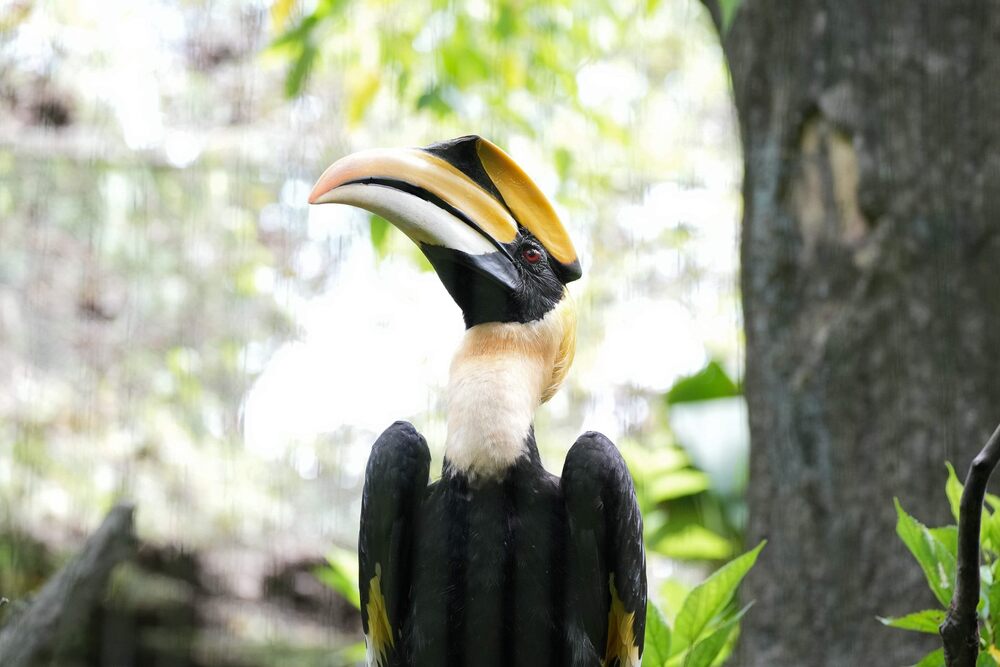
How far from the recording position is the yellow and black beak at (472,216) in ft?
3.42

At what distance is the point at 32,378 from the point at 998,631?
1.93 metres

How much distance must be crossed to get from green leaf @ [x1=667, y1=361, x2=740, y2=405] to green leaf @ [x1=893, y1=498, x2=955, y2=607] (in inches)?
79.3

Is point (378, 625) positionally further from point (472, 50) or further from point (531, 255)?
point (472, 50)

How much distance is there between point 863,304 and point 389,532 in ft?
3.18

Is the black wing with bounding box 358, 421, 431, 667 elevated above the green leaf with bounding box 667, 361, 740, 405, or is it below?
below

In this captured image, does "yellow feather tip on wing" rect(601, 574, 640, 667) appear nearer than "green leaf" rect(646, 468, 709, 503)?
Yes

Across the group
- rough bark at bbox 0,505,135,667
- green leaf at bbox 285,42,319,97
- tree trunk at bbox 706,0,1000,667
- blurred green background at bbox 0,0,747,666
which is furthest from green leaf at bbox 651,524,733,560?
rough bark at bbox 0,505,135,667

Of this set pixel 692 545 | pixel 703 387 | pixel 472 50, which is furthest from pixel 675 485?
pixel 472 50

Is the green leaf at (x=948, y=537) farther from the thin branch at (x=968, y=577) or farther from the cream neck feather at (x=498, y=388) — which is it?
the cream neck feather at (x=498, y=388)

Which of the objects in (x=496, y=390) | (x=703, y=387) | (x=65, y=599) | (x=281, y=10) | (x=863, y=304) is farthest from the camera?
(x=703, y=387)

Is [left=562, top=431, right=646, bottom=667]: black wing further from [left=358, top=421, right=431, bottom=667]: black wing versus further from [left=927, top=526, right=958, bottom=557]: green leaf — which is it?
[left=927, top=526, right=958, bottom=557]: green leaf

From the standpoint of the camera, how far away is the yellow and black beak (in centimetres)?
104

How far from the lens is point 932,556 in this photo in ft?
3.16

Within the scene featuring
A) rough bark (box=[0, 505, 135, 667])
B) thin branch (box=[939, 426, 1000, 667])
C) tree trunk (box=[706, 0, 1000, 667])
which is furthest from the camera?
tree trunk (box=[706, 0, 1000, 667])
